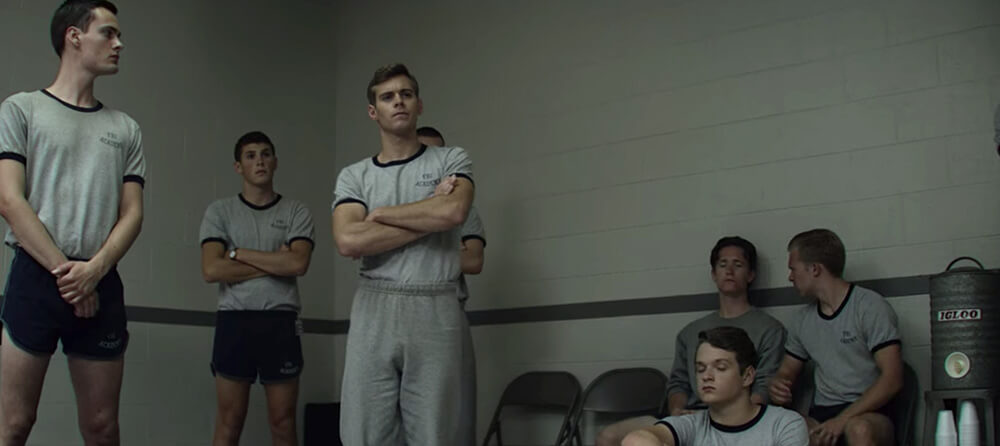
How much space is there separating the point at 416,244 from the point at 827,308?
202 cm

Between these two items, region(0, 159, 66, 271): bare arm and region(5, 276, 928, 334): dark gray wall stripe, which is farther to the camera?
region(5, 276, 928, 334): dark gray wall stripe

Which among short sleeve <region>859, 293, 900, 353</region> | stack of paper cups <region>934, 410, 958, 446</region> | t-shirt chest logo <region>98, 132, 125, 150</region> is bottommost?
stack of paper cups <region>934, 410, 958, 446</region>

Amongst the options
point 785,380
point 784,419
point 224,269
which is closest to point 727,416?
point 784,419

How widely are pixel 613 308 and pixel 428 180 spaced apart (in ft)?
7.26

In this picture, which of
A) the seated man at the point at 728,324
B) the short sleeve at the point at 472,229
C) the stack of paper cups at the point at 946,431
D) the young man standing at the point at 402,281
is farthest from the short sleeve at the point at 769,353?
the young man standing at the point at 402,281

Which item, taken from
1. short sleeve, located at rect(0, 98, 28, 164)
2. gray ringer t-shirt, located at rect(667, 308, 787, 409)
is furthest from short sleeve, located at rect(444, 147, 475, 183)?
gray ringer t-shirt, located at rect(667, 308, 787, 409)

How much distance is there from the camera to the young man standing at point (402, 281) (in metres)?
3.35

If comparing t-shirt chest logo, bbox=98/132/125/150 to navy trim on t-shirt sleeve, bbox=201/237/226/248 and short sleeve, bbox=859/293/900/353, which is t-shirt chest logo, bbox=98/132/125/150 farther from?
short sleeve, bbox=859/293/900/353

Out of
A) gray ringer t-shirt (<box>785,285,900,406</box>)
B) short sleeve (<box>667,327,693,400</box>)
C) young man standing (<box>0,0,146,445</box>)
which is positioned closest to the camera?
young man standing (<box>0,0,146,445</box>)

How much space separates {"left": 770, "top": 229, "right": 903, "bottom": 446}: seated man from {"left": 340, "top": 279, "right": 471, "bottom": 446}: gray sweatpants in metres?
1.70

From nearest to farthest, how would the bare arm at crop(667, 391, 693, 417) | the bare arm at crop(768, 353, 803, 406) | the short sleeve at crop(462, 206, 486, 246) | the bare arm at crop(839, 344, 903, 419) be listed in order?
the bare arm at crop(839, 344, 903, 419) < the bare arm at crop(768, 353, 803, 406) < the bare arm at crop(667, 391, 693, 417) < the short sleeve at crop(462, 206, 486, 246)

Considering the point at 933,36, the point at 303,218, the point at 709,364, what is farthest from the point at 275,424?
the point at 933,36

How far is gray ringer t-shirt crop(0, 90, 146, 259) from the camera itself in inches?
129

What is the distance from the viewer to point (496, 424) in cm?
564
